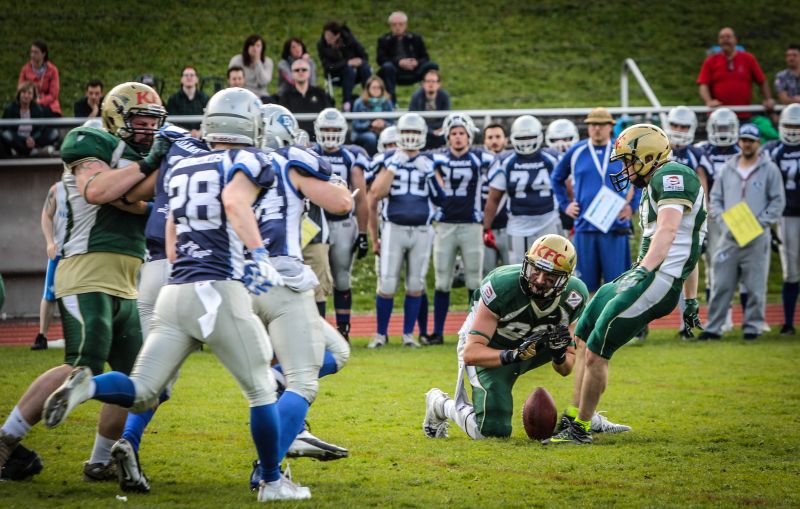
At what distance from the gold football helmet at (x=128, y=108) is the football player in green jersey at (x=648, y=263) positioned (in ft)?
8.68

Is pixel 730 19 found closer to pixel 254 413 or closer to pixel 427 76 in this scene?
pixel 427 76

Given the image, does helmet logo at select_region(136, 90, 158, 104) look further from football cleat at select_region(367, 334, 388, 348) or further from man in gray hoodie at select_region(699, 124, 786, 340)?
man in gray hoodie at select_region(699, 124, 786, 340)

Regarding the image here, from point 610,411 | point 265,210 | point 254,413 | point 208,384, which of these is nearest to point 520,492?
point 254,413

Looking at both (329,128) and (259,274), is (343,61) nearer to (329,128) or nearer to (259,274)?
(329,128)

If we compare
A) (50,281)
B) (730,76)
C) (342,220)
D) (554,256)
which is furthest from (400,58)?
(554,256)

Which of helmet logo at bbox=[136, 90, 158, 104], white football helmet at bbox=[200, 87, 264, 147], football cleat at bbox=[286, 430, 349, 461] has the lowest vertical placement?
football cleat at bbox=[286, 430, 349, 461]

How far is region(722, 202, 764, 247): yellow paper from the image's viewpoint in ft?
35.1

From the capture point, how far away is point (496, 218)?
1159 centimetres

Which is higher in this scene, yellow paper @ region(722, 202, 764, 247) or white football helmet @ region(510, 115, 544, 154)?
white football helmet @ region(510, 115, 544, 154)

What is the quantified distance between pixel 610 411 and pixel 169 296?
141 inches

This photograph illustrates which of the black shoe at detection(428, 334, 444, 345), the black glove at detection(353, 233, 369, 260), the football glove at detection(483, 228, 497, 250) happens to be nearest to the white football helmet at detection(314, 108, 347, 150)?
the black glove at detection(353, 233, 369, 260)

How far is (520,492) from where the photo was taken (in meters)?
4.85

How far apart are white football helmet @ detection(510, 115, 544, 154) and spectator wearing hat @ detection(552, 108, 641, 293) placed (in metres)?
0.77

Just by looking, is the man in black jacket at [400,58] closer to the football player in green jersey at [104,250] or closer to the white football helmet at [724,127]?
the white football helmet at [724,127]
